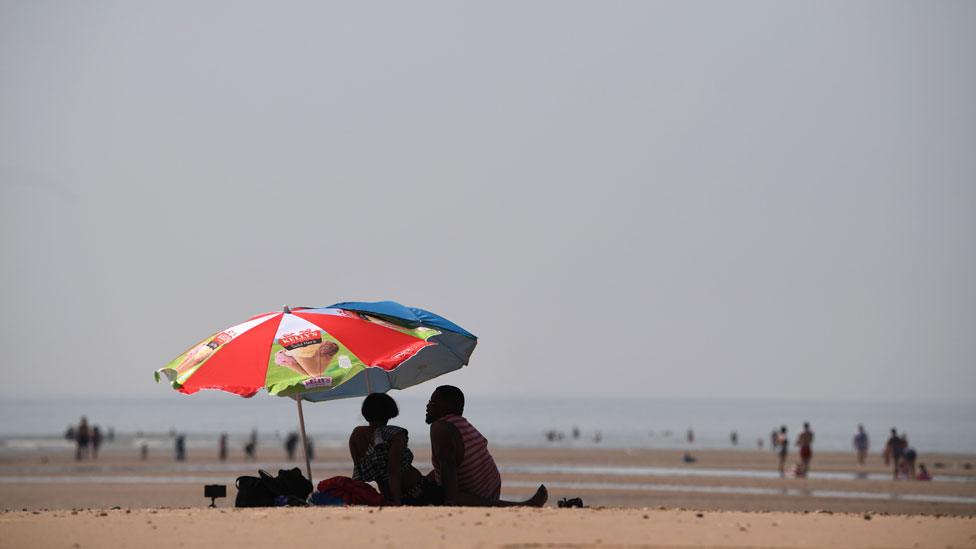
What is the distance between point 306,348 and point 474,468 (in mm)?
1965

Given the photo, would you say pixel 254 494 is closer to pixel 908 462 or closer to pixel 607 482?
pixel 607 482

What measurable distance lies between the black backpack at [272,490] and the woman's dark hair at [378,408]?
0.98 m

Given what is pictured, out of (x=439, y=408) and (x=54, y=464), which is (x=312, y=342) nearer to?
(x=439, y=408)

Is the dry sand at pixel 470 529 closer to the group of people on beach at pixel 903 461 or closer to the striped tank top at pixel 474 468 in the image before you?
Answer: the striped tank top at pixel 474 468

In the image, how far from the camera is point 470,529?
9.70 m

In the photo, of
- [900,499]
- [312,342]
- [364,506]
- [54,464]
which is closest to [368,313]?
[312,342]

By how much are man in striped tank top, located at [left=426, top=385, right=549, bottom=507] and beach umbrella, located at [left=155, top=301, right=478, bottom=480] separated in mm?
578

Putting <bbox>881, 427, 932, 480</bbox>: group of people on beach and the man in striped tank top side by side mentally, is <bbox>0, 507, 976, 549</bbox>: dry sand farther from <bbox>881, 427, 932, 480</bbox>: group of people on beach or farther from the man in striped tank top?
<bbox>881, 427, 932, 480</bbox>: group of people on beach

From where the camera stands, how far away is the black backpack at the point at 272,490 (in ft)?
37.8

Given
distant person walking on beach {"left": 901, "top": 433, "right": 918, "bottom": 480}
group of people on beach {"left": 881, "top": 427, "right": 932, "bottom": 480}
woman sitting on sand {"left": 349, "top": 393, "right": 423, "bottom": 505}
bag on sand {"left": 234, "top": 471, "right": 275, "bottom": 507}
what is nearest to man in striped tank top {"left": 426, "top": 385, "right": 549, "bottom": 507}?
woman sitting on sand {"left": 349, "top": 393, "right": 423, "bottom": 505}

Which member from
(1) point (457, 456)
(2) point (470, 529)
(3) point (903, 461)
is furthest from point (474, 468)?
(3) point (903, 461)

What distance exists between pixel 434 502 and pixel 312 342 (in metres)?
1.93

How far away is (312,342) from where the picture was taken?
11.4 metres

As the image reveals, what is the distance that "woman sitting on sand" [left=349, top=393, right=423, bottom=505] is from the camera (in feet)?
36.3
